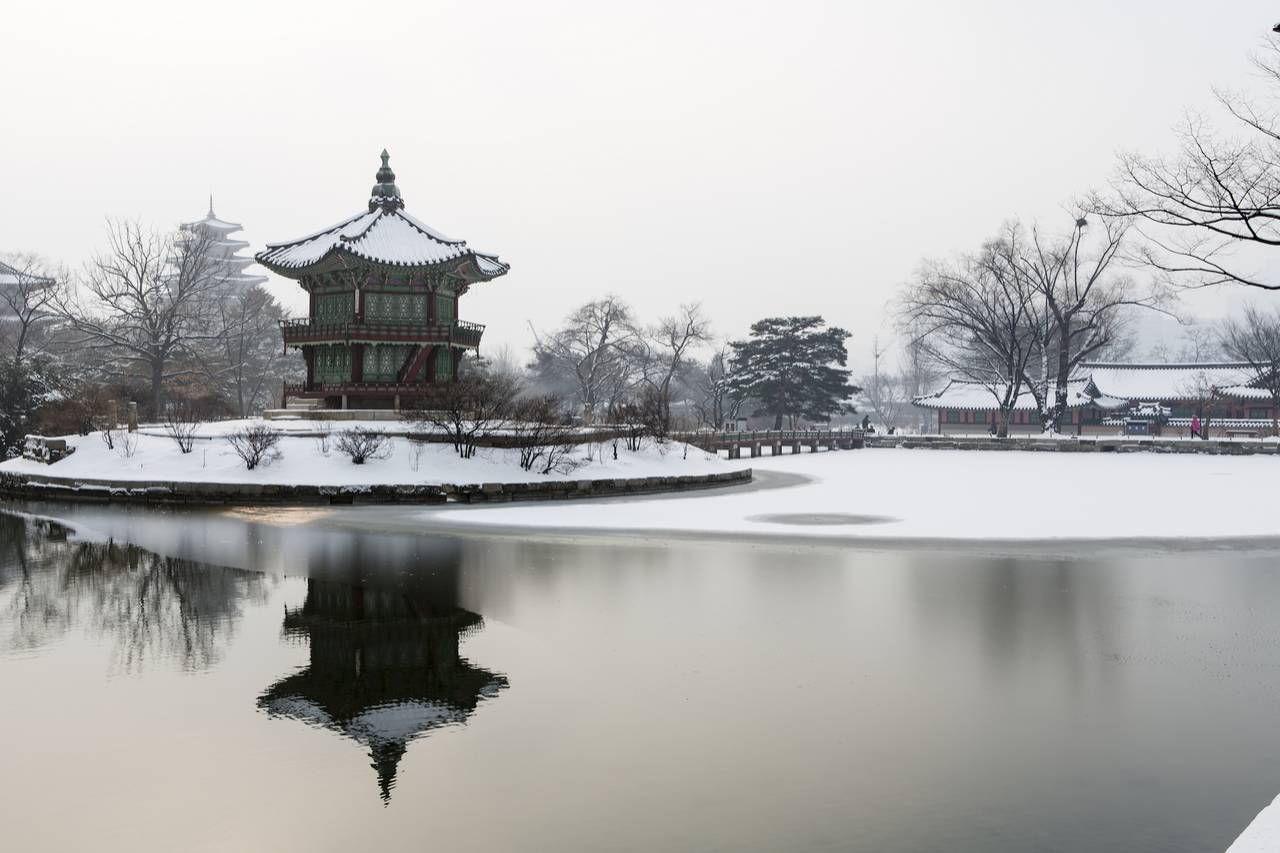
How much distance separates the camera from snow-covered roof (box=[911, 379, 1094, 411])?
71500 millimetres

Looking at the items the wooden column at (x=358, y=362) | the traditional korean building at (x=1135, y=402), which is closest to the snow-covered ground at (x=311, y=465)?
the wooden column at (x=358, y=362)

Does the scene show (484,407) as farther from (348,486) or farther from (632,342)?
(632,342)

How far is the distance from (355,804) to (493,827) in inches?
34.7

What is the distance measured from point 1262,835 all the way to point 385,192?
38246 mm

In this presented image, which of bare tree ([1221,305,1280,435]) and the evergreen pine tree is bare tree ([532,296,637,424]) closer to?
the evergreen pine tree

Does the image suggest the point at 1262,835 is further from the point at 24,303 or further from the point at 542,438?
the point at 24,303

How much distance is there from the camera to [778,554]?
16.0 m

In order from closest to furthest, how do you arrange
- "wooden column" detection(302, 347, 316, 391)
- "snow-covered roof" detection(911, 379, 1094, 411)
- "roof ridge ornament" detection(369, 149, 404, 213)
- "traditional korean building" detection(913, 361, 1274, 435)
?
"wooden column" detection(302, 347, 316, 391) < "roof ridge ornament" detection(369, 149, 404, 213) < "traditional korean building" detection(913, 361, 1274, 435) < "snow-covered roof" detection(911, 379, 1094, 411)

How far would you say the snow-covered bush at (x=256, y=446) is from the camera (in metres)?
27.1

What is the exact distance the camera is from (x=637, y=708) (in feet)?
25.6

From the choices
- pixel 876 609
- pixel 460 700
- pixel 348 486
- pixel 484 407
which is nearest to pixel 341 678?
pixel 460 700

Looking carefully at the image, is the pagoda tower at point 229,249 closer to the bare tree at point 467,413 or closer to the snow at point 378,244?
the snow at point 378,244

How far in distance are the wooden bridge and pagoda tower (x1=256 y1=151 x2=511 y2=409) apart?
9502 mm

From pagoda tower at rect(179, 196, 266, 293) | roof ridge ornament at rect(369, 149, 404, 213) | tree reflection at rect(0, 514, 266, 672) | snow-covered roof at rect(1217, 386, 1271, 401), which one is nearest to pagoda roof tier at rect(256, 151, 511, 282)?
roof ridge ornament at rect(369, 149, 404, 213)
